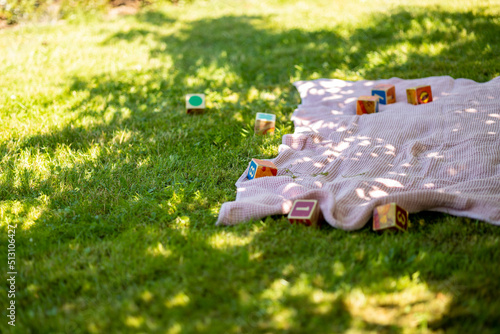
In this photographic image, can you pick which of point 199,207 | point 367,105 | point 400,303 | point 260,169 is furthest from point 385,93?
point 400,303

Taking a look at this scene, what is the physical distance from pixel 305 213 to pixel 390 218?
0.55m

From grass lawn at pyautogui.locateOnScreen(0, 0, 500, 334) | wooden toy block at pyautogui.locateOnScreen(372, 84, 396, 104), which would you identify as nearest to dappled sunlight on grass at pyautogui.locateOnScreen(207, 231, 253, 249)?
grass lawn at pyautogui.locateOnScreen(0, 0, 500, 334)

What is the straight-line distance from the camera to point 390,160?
3.59 meters

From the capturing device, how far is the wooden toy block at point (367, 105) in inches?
178

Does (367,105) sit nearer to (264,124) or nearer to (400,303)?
(264,124)

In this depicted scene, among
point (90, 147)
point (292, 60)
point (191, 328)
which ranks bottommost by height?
point (191, 328)

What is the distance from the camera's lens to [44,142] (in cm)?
425

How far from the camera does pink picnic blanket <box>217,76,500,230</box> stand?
2.88m

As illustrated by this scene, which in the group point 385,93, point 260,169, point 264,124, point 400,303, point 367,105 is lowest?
point 400,303

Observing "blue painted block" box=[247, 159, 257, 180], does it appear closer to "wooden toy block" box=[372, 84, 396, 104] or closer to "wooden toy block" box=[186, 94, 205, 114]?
"wooden toy block" box=[186, 94, 205, 114]

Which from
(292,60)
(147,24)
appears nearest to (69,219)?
(292,60)

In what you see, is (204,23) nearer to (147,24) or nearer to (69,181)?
(147,24)

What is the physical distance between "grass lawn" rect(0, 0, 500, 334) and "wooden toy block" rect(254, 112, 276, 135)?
4.1 inches

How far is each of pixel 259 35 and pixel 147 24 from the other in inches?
108
